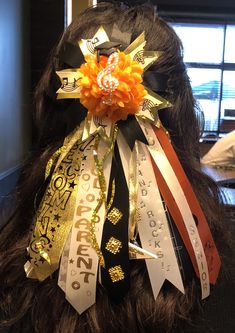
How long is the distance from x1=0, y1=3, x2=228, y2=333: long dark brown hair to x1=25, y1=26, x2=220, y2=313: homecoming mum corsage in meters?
0.01

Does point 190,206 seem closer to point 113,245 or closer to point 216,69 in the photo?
point 113,245

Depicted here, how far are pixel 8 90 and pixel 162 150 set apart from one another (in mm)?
2664

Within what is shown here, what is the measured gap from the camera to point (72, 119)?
459 mm

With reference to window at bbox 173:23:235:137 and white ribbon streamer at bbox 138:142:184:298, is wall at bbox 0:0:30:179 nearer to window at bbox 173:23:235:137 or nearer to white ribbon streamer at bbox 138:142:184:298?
window at bbox 173:23:235:137

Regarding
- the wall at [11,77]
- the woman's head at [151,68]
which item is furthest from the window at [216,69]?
the woman's head at [151,68]

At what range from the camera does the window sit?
13.8 feet

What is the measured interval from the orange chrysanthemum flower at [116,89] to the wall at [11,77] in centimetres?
246

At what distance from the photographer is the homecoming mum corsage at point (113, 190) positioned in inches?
15.9

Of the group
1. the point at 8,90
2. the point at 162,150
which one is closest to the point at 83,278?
the point at 162,150

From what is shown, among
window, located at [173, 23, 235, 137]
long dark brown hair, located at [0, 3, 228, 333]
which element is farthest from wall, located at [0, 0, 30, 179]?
long dark brown hair, located at [0, 3, 228, 333]

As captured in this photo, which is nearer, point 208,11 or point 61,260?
point 61,260

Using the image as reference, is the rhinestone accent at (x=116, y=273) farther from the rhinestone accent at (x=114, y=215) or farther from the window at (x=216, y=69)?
the window at (x=216, y=69)

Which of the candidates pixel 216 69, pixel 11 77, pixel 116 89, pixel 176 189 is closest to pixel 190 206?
pixel 176 189

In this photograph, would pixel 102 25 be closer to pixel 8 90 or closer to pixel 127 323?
pixel 127 323
